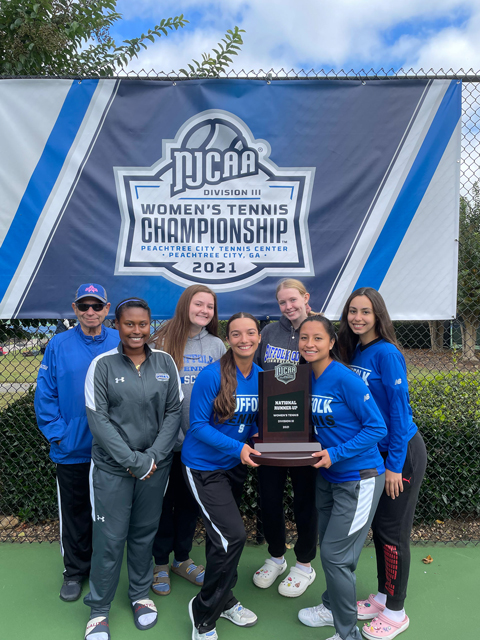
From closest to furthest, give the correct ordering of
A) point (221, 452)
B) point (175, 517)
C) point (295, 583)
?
1. point (221, 452)
2. point (295, 583)
3. point (175, 517)

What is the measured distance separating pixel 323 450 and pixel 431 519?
6.55 feet

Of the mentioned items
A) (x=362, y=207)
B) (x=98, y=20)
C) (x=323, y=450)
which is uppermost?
(x=98, y=20)

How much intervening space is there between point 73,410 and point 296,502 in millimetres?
1460

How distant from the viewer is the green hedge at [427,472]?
331cm

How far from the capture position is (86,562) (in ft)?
8.75

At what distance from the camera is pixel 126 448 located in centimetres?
216

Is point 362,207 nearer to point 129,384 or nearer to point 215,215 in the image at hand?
point 215,215

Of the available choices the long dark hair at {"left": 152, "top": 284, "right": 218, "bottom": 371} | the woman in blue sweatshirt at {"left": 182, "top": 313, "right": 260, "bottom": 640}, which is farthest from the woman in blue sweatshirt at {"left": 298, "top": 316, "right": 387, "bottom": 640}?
the long dark hair at {"left": 152, "top": 284, "right": 218, "bottom": 371}

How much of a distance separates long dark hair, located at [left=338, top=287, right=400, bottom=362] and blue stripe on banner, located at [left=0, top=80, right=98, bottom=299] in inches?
92.8

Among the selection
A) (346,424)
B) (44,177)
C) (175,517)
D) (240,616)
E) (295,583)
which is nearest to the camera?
(346,424)

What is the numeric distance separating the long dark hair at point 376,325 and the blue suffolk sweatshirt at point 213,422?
1.81ft

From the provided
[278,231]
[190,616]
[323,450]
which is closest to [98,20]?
[278,231]

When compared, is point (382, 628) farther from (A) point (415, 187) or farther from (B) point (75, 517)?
(A) point (415, 187)

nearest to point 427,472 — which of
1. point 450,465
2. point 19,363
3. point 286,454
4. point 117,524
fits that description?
point 450,465
